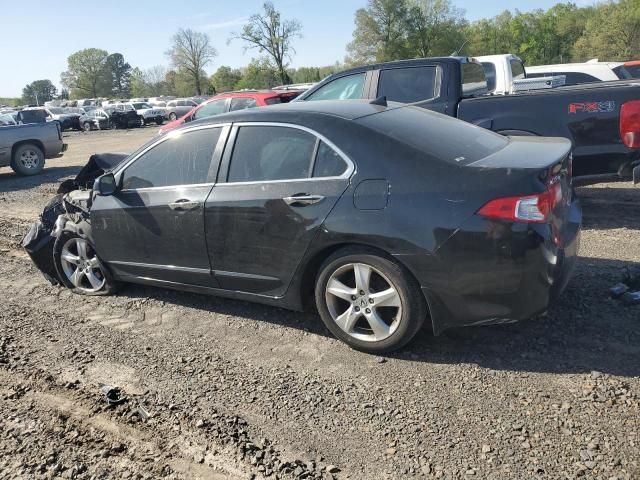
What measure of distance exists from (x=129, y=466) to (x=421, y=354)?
1.85m

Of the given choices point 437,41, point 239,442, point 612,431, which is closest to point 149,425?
point 239,442

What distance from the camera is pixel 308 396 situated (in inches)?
128

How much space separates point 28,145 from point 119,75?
11456 centimetres

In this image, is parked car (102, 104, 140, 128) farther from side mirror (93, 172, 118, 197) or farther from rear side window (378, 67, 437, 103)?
side mirror (93, 172, 118, 197)

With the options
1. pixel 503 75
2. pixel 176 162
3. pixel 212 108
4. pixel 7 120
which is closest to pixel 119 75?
pixel 7 120

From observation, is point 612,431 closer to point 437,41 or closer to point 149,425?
point 149,425

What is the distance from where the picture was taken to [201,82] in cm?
8712

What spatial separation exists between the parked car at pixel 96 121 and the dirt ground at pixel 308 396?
3475 centimetres

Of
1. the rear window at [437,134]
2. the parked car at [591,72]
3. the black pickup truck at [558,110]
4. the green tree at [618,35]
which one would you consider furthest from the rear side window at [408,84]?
the green tree at [618,35]

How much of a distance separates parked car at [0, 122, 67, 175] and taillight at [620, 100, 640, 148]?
13246 mm

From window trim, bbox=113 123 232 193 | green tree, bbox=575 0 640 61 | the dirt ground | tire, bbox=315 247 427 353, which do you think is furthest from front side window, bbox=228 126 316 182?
green tree, bbox=575 0 640 61

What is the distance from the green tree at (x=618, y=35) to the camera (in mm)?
48188

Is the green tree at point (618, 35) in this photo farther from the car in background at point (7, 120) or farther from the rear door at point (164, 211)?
the rear door at point (164, 211)

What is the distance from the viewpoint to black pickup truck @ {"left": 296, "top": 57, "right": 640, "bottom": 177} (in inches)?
221
